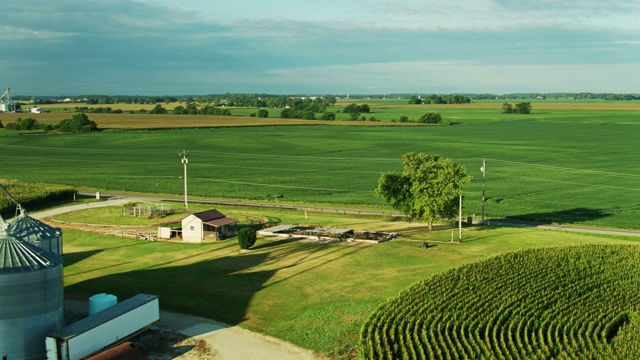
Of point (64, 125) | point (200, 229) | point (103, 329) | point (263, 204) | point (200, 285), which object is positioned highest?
point (64, 125)

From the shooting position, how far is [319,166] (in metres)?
127

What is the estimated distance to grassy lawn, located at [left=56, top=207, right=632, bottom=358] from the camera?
4322cm

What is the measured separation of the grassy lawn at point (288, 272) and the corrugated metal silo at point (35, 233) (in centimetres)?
391

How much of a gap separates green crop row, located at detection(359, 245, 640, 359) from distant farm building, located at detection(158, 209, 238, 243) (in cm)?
2594

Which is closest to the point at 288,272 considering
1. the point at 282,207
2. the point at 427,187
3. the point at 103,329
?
the point at 103,329

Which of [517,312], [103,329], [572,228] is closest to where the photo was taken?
[103,329]

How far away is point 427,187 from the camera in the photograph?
2734 inches

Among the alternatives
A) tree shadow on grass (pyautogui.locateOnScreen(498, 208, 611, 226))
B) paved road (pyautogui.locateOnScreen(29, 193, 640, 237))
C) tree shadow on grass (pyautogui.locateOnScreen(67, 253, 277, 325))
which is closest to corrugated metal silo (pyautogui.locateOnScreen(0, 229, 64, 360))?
tree shadow on grass (pyautogui.locateOnScreen(67, 253, 277, 325))

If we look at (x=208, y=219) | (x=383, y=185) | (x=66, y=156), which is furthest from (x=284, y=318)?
(x=66, y=156)

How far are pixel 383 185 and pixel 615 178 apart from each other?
58.0 m

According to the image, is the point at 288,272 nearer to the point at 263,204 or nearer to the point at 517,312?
the point at 517,312

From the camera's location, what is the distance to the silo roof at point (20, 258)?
119ft

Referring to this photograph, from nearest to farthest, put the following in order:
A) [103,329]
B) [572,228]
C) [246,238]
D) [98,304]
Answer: [103,329] → [98,304] → [246,238] → [572,228]

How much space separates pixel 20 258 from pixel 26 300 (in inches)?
96.4
